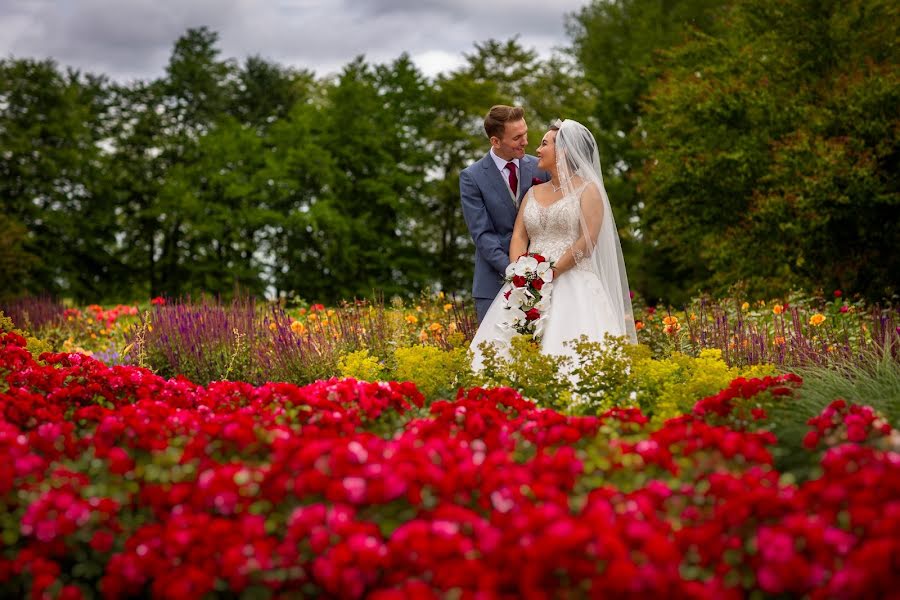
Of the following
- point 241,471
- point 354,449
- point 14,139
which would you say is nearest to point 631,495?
point 354,449

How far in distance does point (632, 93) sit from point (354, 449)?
2758 cm

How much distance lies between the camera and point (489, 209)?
739cm

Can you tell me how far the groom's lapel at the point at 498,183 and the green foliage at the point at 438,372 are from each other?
1.91 metres

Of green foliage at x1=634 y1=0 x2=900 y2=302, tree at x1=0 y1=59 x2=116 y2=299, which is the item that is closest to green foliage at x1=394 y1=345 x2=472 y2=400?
green foliage at x1=634 y1=0 x2=900 y2=302

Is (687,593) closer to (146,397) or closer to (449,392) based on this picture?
(449,392)

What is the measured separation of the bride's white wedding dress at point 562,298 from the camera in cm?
652

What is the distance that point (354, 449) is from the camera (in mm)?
3102

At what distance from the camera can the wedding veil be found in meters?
6.69

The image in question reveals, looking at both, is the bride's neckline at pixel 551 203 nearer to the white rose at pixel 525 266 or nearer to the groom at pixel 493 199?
the groom at pixel 493 199

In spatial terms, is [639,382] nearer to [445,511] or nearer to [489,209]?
[489,209]

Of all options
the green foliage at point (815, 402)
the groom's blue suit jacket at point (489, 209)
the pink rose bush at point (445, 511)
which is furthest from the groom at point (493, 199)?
the pink rose bush at point (445, 511)

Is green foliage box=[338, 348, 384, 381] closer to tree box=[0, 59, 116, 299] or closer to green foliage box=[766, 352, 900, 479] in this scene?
green foliage box=[766, 352, 900, 479]

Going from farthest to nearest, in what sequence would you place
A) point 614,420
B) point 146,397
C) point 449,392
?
point 449,392, point 146,397, point 614,420

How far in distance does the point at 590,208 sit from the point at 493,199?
980 millimetres
